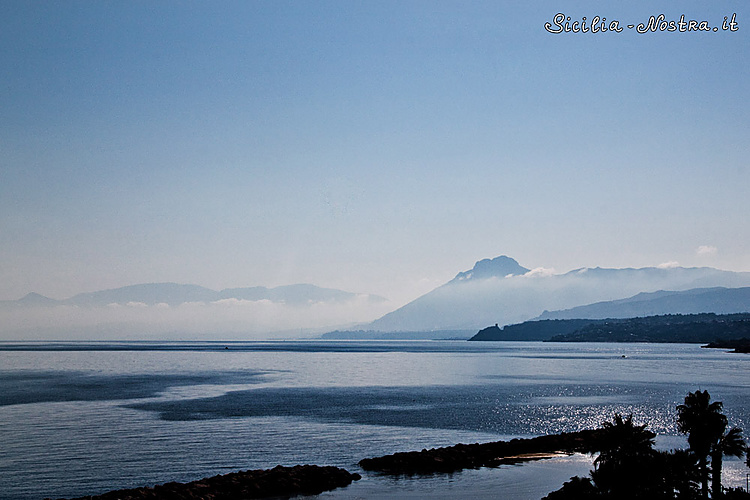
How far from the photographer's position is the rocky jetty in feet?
182

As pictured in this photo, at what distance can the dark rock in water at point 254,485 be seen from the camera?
44.3 metres

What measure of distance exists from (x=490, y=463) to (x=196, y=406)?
53546mm

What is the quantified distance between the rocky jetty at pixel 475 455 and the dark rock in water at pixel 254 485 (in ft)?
15.7

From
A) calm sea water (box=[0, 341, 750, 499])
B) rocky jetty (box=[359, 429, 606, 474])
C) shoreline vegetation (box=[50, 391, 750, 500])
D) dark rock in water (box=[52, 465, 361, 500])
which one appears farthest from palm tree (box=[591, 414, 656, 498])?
dark rock in water (box=[52, 465, 361, 500])

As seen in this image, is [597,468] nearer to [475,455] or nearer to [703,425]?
[703,425]

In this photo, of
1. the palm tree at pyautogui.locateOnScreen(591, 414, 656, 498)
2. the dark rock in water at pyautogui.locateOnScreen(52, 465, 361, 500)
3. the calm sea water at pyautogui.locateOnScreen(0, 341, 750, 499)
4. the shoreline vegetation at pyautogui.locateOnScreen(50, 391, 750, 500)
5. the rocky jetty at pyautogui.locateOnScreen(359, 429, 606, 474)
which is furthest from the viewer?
the rocky jetty at pyautogui.locateOnScreen(359, 429, 606, 474)

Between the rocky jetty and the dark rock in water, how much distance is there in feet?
15.7

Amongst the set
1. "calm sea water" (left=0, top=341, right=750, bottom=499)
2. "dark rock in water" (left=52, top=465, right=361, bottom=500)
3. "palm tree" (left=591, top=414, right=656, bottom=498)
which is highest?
"palm tree" (left=591, top=414, right=656, bottom=498)

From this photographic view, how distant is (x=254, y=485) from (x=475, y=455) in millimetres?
21712

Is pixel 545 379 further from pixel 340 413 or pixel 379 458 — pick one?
pixel 379 458

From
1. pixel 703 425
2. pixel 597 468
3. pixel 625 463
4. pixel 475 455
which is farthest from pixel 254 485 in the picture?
pixel 703 425

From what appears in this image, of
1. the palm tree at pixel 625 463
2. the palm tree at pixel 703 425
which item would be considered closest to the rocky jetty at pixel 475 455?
the palm tree at pixel 703 425

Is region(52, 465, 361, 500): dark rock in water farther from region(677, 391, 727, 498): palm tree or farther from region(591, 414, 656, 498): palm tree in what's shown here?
region(677, 391, 727, 498): palm tree

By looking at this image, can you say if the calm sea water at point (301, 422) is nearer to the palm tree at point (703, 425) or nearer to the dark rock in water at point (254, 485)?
the dark rock in water at point (254, 485)
